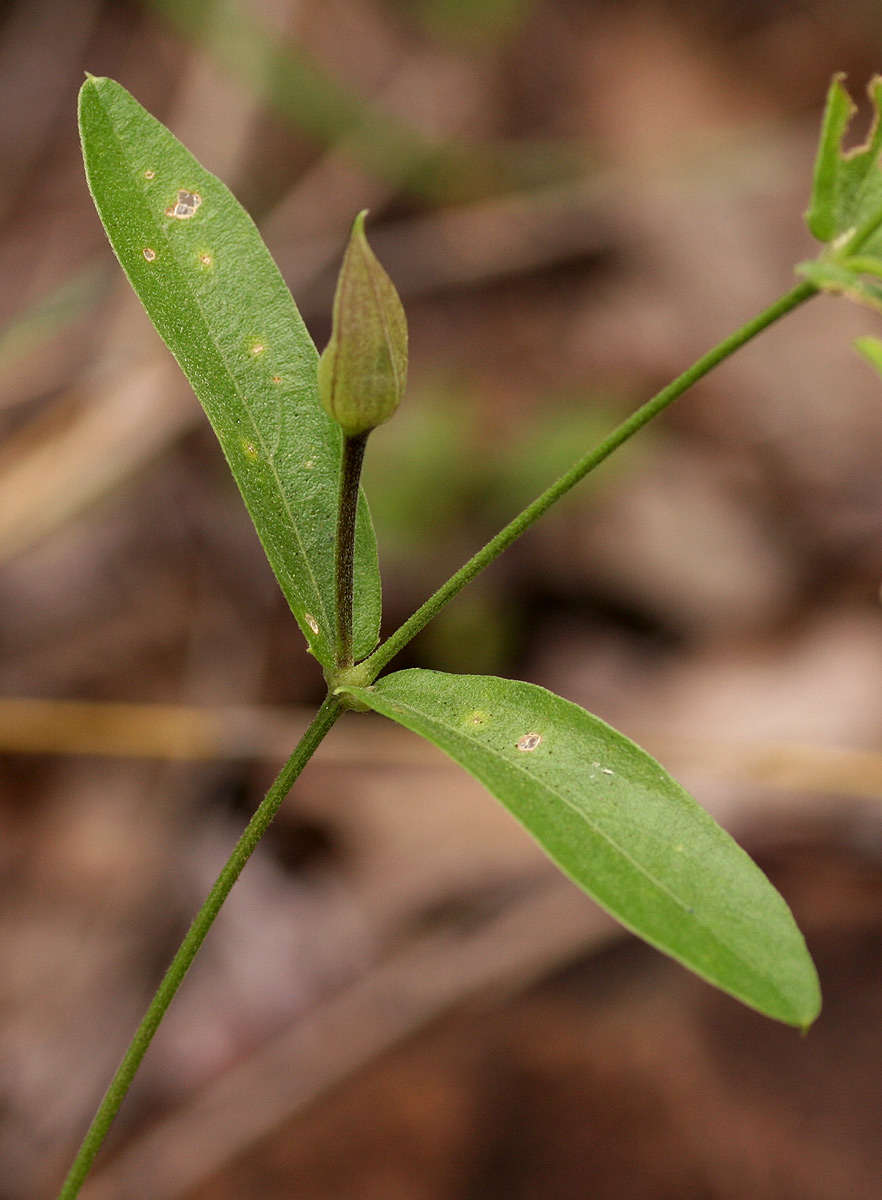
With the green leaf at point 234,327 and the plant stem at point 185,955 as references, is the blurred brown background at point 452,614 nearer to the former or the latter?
the plant stem at point 185,955

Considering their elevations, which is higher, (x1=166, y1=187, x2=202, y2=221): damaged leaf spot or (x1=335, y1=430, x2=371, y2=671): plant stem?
(x1=166, y1=187, x2=202, y2=221): damaged leaf spot

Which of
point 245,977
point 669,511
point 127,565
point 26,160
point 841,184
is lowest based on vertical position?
point 245,977

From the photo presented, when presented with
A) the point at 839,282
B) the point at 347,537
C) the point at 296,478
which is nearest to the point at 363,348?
the point at 347,537

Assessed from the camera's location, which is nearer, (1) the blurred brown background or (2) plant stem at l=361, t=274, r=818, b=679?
(2) plant stem at l=361, t=274, r=818, b=679

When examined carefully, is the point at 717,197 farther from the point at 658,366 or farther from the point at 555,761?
the point at 555,761

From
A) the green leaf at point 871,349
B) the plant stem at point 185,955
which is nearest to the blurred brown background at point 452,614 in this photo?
the plant stem at point 185,955

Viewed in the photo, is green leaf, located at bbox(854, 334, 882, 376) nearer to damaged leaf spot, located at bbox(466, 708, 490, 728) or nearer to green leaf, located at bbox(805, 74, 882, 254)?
green leaf, located at bbox(805, 74, 882, 254)

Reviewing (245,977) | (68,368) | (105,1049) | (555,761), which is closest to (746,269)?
(68,368)

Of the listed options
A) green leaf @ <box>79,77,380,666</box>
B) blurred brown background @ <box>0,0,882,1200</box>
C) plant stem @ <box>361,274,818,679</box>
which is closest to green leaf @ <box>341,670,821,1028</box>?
plant stem @ <box>361,274,818,679</box>
